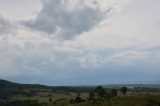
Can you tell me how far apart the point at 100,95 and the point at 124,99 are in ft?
90.4

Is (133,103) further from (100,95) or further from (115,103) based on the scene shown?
(100,95)

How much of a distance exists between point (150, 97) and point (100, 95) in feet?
118

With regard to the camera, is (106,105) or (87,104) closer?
(106,105)

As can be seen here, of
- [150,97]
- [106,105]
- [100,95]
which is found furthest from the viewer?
[150,97]

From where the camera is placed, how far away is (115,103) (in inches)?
7028

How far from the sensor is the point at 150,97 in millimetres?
192000

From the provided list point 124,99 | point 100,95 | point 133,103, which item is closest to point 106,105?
point 100,95

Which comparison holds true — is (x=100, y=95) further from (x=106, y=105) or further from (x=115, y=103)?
(x=106, y=105)

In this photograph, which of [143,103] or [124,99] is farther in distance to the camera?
[124,99]

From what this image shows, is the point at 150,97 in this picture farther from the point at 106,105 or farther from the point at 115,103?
the point at 106,105

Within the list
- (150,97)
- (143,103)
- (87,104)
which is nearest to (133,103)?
(143,103)

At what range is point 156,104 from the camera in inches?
6988

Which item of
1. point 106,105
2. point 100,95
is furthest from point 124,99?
point 106,105

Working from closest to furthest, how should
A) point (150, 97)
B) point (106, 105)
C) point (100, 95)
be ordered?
1. point (106, 105)
2. point (100, 95)
3. point (150, 97)
